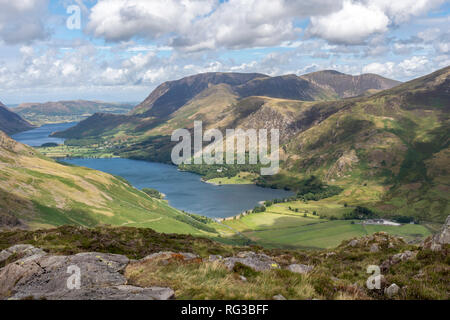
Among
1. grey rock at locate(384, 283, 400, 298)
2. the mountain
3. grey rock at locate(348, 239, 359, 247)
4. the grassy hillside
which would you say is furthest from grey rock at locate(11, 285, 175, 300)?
the mountain

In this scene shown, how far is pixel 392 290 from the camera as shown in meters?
15.6

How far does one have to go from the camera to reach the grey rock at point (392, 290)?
1545 cm

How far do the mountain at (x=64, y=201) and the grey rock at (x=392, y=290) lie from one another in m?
94.7

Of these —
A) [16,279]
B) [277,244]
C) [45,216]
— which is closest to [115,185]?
[45,216]

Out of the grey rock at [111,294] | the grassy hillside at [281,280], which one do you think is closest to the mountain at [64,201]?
the grassy hillside at [281,280]

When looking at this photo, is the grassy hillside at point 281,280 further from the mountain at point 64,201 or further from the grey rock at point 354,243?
the mountain at point 64,201

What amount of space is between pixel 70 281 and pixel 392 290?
1745 cm

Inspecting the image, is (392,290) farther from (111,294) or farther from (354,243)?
(354,243)

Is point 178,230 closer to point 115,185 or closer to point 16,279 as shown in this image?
point 115,185

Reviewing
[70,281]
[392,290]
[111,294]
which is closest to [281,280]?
[392,290]

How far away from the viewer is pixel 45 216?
10562 cm

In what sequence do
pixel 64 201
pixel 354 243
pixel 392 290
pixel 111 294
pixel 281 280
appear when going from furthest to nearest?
pixel 64 201
pixel 354 243
pixel 281 280
pixel 392 290
pixel 111 294
